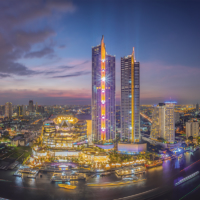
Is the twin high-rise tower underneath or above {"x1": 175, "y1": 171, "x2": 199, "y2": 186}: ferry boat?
above

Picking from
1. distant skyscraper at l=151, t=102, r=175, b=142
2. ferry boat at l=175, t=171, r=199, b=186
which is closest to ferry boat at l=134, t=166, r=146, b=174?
ferry boat at l=175, t=171, r=199, b=186

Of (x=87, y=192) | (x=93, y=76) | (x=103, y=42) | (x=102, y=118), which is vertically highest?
(x=103, y=42)

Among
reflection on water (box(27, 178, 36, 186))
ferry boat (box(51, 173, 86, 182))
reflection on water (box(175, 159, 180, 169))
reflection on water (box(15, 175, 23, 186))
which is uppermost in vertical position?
ferry boat (box(51, 173, 86, 182))

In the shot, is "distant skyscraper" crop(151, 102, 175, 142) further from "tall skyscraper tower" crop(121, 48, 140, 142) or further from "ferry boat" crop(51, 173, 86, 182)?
"ferry boat" crop(51, 173, 86, 182)

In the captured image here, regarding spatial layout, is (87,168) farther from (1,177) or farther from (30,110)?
(30,110)

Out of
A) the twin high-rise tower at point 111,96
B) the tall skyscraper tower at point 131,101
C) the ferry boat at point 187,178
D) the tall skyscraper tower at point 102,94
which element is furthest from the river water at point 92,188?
the tall skyscraper tower at point 102,94

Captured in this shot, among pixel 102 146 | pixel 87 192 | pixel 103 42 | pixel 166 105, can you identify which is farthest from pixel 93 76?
pixel 87 192
